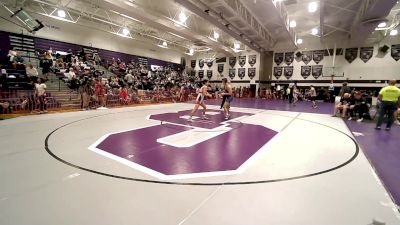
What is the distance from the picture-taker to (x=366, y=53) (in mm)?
20094

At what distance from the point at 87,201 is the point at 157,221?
3.01ft

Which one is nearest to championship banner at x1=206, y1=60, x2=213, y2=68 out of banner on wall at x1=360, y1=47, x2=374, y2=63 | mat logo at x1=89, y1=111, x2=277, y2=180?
banner on wall at x1=360, y1=47, x2=374, y2=63

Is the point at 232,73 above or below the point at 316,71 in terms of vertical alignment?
above

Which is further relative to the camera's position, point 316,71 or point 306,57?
point 306,57

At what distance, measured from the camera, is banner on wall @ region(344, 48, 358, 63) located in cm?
2059

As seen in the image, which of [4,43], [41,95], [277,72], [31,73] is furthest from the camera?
[277,72]

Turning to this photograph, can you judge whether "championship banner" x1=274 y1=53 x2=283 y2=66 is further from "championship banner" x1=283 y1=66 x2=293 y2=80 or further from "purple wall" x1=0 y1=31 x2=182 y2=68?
"purple wall" x1=0 y1=31 x2=182 y2=68

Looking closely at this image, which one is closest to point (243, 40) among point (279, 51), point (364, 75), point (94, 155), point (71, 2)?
point (279, 51)

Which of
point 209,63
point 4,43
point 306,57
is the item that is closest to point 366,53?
point 306,57

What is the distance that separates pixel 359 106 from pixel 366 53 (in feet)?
46.9

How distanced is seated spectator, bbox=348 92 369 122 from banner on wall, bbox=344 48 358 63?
13810 mm

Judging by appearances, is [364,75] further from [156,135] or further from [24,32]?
[24,32]

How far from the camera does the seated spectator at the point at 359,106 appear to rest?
31.2ft

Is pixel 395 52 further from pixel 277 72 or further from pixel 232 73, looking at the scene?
pixel 232 73
